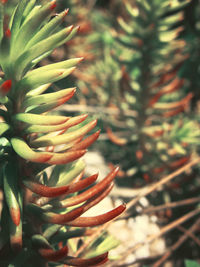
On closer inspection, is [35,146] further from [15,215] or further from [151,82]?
[151,82]

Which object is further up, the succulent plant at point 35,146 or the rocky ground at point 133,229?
the succulent plant at point 35,146

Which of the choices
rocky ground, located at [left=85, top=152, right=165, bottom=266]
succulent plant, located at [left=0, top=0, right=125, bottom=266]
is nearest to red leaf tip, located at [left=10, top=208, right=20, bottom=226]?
succulent plant, located at [left=0, top=0, right=125, bottom=266]

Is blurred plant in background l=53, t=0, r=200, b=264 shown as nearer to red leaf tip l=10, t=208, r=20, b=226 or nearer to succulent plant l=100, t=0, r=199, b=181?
succulent plant l=100, t=0, r=199, b=181

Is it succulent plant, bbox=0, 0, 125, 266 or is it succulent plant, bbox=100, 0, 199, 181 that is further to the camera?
succulent plant, bbox=100, 0, 199, 181

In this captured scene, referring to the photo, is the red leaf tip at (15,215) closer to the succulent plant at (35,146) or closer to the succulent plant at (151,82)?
the succulent plant at (35,146)

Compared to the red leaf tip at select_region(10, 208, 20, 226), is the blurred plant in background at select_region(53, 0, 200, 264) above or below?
below

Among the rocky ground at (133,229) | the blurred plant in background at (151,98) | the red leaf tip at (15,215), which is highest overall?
the red leaf tip at (15,215)

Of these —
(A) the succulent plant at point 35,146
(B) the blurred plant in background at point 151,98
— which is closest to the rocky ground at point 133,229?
(B) the blurred plant in background at point 151,98

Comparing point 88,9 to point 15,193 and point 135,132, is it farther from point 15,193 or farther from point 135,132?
point 15,193

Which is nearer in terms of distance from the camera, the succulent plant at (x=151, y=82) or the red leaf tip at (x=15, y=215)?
the red leaf tip at (x=15, y=215)
